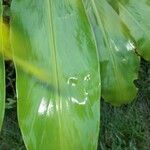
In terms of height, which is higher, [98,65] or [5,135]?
[98,65]

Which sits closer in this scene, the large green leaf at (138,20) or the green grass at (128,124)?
the large green leaf at (138,20)

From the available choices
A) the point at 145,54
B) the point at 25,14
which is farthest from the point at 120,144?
the point at 25,14

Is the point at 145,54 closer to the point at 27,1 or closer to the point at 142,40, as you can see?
the point at 142,40

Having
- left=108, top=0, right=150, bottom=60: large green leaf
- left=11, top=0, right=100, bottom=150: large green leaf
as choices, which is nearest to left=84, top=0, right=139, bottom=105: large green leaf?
left=108, top=0, right=150, bottom=60: large green leaf

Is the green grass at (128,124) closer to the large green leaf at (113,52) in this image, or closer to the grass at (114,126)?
the grass at (114,126)

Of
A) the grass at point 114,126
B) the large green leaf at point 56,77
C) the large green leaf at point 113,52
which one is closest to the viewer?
the large green leaf at point 56,77

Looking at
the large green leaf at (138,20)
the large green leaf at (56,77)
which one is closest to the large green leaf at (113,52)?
the large green leaf at (138,20)
